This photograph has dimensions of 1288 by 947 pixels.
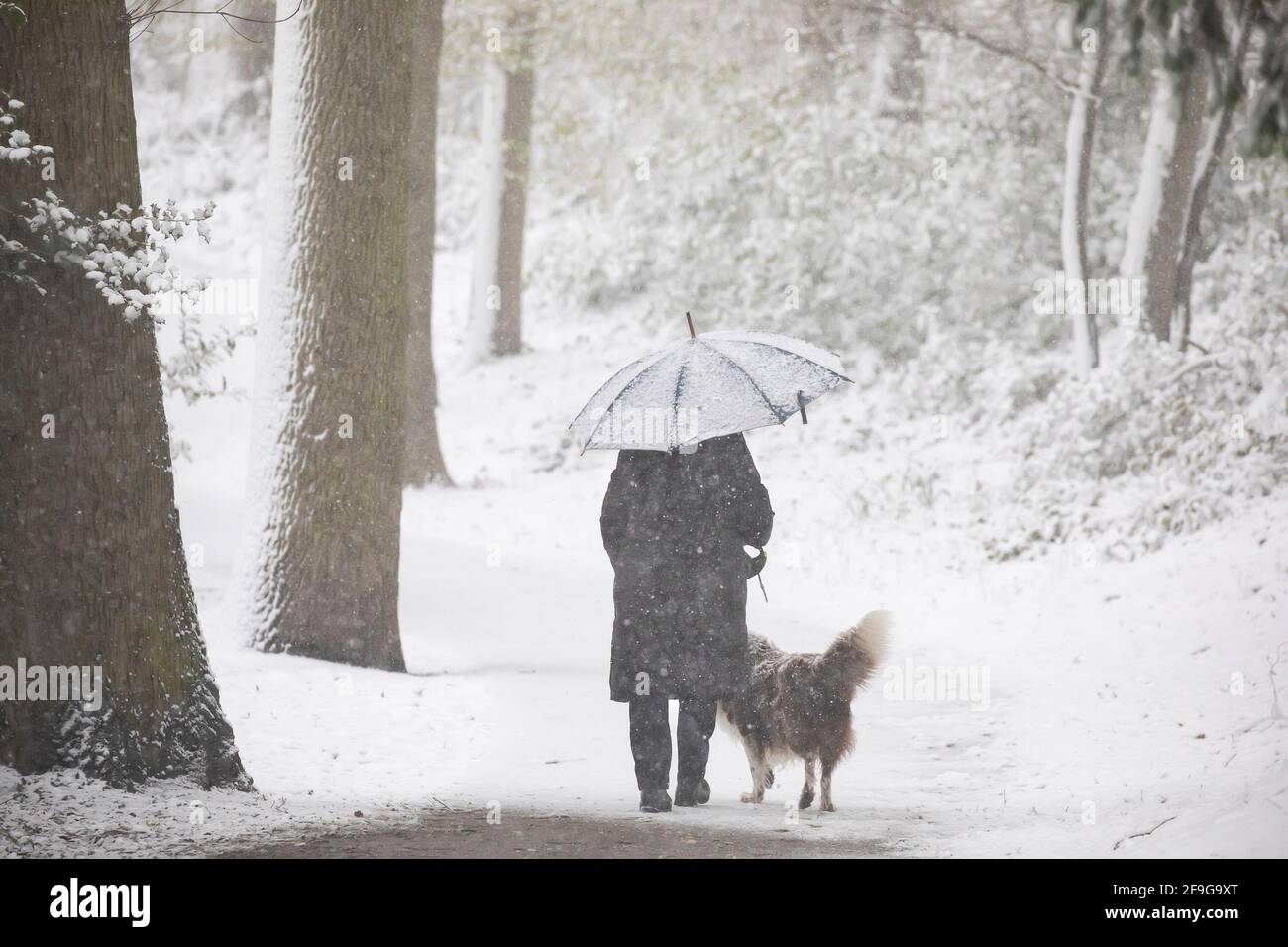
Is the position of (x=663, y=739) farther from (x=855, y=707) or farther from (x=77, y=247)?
(x=77, y=247)

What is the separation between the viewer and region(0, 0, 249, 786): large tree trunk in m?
5.92

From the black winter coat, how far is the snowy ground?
0.77m

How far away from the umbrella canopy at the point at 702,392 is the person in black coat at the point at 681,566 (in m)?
0.20

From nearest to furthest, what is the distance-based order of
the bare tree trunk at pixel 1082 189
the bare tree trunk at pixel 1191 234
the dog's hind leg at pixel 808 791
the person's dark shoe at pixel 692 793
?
the person's dark shoe at pixel 692 793, the dog's hind leg at pixel 808 791, the bare tree trunk at pixel 1191 234, the bare tree trunk at pixel 1082 189

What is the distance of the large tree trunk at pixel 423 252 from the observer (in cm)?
1644

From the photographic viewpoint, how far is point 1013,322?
1977 centimetres

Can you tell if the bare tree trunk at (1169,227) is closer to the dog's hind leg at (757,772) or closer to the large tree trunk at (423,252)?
the large tree trunk at (423,252)

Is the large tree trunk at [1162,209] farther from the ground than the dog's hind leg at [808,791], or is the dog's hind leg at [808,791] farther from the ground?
the large tree trunk at [1162,209]

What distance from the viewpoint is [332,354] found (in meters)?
9.47

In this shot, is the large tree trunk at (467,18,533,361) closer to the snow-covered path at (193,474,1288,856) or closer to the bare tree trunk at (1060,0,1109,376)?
the bare tree trunk at (1060,0,1109,376)

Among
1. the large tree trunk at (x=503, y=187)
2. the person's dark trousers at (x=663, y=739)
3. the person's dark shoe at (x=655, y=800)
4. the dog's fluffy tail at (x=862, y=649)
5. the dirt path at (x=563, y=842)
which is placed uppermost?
the large tree trunk at (x=503, y=187)

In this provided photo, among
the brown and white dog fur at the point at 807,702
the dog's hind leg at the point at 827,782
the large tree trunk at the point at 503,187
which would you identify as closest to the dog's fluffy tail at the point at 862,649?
the brown and white dog fur at the point at 807,702

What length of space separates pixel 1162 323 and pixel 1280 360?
2.33 meters
